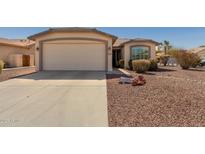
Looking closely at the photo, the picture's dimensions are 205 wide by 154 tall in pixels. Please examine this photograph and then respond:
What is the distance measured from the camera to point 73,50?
795 inches

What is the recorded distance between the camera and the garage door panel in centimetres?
1997

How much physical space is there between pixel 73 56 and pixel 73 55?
0.28 ft

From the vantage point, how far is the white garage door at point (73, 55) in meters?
20.0

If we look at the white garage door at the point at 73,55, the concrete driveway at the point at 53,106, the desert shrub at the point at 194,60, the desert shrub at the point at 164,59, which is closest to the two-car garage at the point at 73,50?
the white garage door at the point at 73,55

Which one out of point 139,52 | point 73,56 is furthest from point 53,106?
Result: point 139,52

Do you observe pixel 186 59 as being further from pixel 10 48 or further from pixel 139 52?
pixel 10 48

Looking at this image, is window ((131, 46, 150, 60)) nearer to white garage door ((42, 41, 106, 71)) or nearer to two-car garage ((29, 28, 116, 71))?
two-car garage ((29, 28, 116, 71))

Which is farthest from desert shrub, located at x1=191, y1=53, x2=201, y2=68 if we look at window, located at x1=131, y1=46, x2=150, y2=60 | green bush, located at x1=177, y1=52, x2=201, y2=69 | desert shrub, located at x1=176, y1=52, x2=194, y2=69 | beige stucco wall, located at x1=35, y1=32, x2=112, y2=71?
beige stucco wall, located at x1=35, y1=32, x2=112, y2=71

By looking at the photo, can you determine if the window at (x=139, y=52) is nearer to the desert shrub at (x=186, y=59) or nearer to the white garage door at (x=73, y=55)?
the desert shrub at (x=186, y=59)
